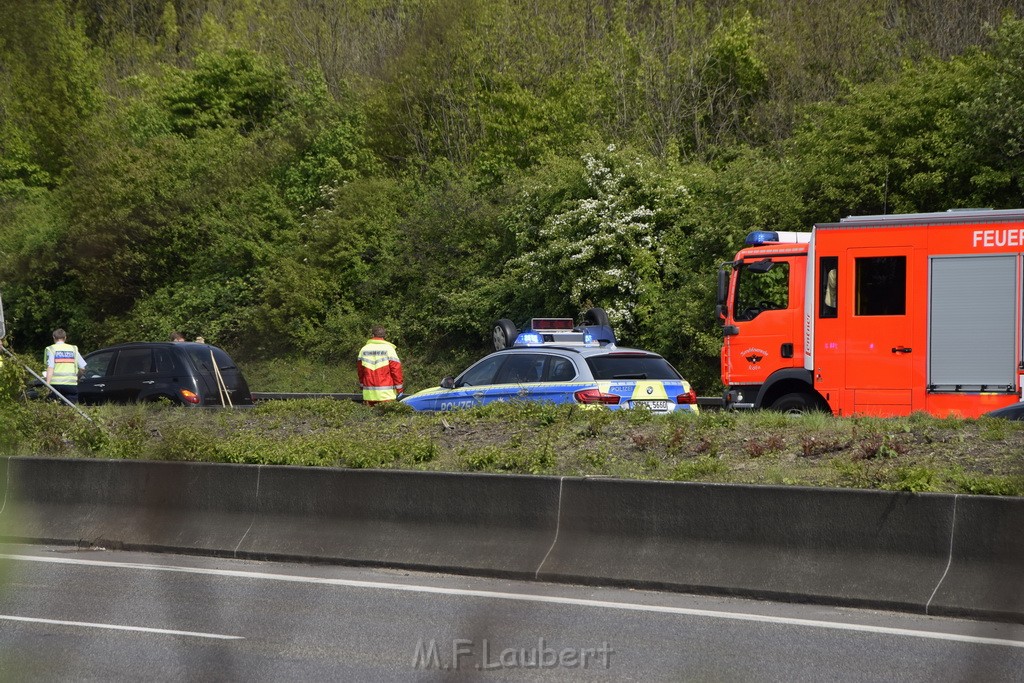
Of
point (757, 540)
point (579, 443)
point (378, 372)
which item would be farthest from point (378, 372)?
point (757, 540)

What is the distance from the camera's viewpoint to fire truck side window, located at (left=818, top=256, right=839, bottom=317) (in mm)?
15734

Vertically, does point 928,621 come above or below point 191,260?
below

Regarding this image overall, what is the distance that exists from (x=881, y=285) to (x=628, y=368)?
3704 mm

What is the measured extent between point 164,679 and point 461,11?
3351 centimetres

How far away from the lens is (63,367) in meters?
19.2

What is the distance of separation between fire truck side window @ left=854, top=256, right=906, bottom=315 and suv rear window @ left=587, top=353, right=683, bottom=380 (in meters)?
2.91

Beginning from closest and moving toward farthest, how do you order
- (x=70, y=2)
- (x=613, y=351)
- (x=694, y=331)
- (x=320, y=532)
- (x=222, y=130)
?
(x=70, y=2), (x=320, y=532), (x=613, y=351), (x=694, y=331), (x=222, y=130)

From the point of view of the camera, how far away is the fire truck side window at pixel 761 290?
16.7 m

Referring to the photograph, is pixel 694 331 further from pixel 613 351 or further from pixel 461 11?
pixel 461 11

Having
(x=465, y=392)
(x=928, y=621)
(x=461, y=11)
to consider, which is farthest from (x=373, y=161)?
(x=928, y=621)

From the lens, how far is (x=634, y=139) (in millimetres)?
32938

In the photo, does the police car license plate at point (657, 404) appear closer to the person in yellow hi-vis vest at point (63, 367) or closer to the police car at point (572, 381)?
the police car at point (572, 381)

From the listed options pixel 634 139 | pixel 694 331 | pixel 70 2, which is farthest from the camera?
pixel 634 139

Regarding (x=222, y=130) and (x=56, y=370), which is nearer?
(x=56, y=370)
